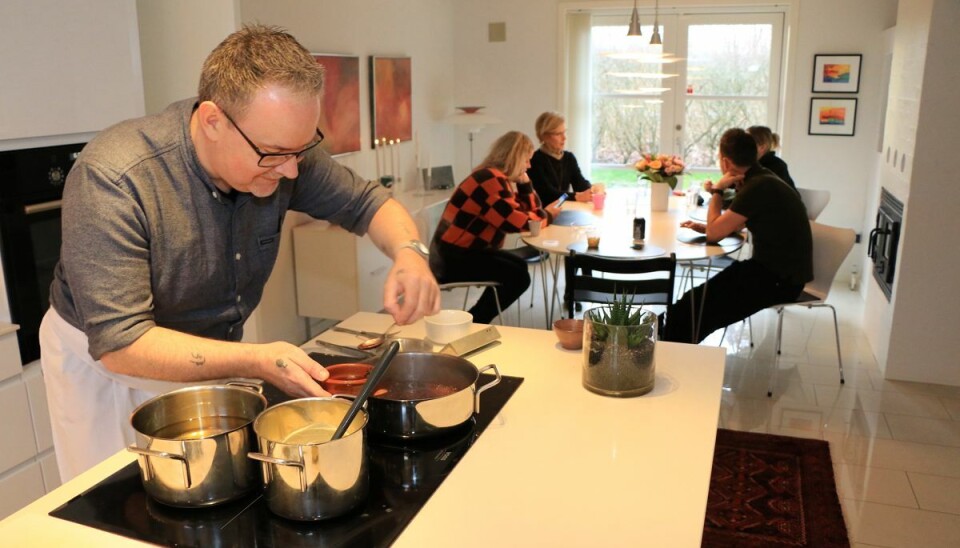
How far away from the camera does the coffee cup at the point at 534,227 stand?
442cm

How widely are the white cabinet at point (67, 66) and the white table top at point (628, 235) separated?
6.99 ft

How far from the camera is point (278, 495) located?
1.23m

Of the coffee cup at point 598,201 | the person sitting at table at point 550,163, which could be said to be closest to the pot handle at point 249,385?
the coffee cup at point 598,201

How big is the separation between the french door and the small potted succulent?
516 centimetres

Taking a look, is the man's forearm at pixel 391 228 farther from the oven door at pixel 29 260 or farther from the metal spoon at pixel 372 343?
the oven door at pixel 29 260

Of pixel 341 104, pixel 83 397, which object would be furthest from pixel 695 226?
pixel 83 397

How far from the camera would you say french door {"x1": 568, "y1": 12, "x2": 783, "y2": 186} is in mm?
6719

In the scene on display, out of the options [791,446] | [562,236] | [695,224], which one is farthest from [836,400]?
[562,236]

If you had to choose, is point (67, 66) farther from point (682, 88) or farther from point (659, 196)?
point (682, 88)

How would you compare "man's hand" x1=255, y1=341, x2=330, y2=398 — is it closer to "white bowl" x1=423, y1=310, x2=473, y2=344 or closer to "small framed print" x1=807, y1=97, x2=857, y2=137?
"white bowl" x1=423, y1=310, x2=473, y2=344

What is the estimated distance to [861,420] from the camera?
12.5ft

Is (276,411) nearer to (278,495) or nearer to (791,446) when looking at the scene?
(278,495)

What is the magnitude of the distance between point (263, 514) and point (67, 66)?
199 cm

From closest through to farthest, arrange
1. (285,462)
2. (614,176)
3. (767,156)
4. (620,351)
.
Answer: (285,462) < (620,351) < (767,156) < (614,176)
